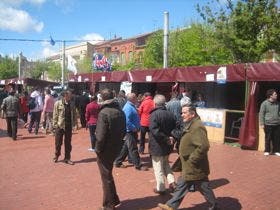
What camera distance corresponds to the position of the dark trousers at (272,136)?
36.5 feet

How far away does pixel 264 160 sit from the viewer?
10609 mm

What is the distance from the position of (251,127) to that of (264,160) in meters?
1.68

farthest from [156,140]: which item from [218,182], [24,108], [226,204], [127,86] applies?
[24,108]

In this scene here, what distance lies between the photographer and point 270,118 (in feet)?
36.1

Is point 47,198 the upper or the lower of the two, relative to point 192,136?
lower

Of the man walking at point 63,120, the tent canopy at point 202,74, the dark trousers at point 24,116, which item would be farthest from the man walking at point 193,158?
the dark trousers at point 24,116

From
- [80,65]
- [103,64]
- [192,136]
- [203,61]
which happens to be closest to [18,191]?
[192,136]

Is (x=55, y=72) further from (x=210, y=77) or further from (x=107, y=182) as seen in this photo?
(x=107, y=182)

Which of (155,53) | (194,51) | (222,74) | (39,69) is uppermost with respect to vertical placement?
(155,53)

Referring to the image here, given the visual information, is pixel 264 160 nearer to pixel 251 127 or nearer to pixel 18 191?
pixel 251 127

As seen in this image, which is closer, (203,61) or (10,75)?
(203,61)

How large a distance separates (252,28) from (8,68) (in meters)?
64.8

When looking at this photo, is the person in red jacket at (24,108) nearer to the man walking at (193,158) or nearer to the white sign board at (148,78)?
the white sign board at (148,78)

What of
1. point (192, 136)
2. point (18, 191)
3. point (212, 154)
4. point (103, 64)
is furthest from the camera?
point (103, 64)
